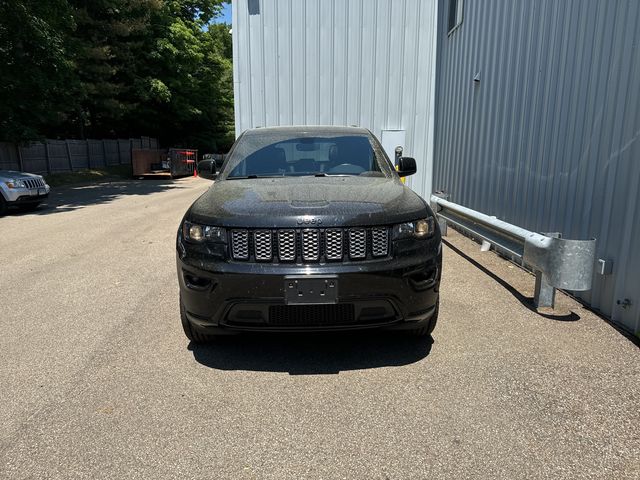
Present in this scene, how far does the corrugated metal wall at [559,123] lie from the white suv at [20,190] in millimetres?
9841

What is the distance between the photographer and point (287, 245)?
9.87ft

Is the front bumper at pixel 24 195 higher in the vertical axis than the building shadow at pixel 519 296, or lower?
higher

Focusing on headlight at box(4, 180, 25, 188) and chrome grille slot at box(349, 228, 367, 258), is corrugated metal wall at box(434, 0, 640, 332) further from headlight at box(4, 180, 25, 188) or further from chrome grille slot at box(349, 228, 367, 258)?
headlight at box(4, 180, 25, 188)

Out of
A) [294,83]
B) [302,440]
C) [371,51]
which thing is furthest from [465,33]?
[302,440]

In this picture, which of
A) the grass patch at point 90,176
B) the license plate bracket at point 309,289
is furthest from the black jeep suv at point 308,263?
the grass patch at point 90,176

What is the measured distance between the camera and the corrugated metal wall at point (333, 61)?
8.95 metres

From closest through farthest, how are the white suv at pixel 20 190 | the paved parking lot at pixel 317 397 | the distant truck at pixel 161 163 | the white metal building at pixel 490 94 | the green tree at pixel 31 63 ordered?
the paved parking lot at pixel 317 397, the white metal building at pixel 490 94, the white suv at pixel 20 190, the green tree at pixel 31 63, the distant truck at pixel 161 163

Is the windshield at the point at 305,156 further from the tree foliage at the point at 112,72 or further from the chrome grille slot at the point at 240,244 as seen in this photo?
the tree foliage at the point at 112,72

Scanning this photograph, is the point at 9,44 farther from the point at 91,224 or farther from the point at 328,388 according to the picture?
the point at 328,388

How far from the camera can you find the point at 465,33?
8.28m

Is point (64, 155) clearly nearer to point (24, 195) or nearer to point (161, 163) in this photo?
point (161, 163)

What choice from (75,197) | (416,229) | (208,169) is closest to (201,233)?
(416,229)

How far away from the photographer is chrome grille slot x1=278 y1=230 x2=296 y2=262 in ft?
9.87

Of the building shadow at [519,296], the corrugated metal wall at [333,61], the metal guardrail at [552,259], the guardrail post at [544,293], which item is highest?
the corrugated metal wall at [333,61]
